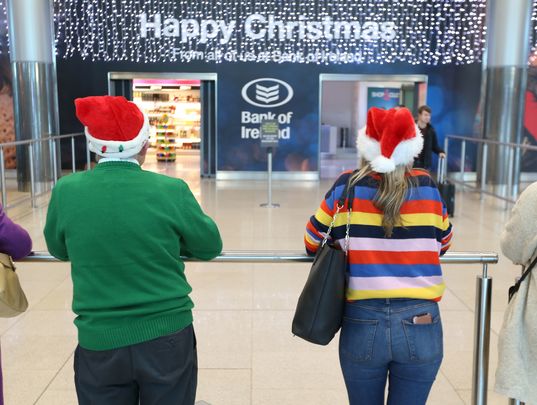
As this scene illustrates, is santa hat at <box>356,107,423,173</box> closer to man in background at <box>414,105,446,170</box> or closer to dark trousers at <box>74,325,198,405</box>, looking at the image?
dark trousers at <box>74,325,198,405</box>

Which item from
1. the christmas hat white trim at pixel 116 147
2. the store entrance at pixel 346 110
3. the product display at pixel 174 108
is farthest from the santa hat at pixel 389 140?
the product display at pixel 174 108

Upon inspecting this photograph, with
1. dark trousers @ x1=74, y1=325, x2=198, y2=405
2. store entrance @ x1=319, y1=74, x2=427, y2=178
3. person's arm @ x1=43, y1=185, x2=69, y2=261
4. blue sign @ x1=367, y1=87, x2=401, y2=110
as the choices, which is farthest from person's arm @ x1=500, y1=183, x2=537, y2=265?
blue sign @ x1=367, y1=87, x2=401, y2=110

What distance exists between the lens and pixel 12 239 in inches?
Answer: 75.0

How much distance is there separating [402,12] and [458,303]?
8.75 metres

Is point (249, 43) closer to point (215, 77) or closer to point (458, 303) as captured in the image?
point (215, 77)

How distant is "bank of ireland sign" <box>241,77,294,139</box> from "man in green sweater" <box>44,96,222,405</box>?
1090 centimetres

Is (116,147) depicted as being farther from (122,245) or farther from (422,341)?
(422,341)

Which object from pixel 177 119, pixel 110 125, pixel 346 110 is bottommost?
pixel 177 119

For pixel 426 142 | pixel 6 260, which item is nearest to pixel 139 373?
pixel 6 260

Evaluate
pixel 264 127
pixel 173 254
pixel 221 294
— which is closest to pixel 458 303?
pixel 221 294

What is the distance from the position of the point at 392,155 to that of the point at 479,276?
2.94 ft

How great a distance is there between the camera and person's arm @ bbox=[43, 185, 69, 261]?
180 centimetres

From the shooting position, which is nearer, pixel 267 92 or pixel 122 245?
pixel 122 245

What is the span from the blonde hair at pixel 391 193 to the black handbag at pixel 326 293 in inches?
3.2
